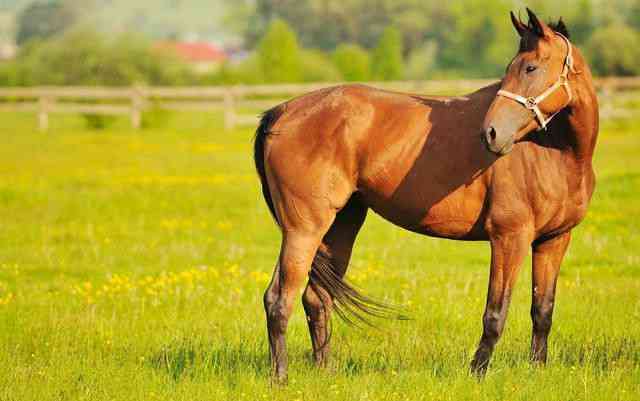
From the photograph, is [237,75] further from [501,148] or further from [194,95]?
[501,148]

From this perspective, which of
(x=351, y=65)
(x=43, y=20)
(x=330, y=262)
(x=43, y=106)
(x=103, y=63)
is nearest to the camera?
(x=330, y=262)

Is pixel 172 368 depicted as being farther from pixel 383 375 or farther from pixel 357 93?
pixel 357 93

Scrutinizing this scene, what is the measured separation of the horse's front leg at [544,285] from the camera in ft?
22.4

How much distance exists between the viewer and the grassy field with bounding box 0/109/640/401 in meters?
6.42

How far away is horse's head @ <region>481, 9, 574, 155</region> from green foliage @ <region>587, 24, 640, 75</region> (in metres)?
51.2

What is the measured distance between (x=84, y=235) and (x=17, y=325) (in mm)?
5264

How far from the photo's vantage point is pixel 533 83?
20.5 ft

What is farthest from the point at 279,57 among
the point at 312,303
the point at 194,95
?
the point at 312,303

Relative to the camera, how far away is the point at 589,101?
6488mm

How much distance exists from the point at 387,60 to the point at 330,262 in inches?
2229

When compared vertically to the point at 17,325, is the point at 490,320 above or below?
above

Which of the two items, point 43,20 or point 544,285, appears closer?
point 544,285

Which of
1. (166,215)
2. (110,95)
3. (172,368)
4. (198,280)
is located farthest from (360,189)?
(110,95)

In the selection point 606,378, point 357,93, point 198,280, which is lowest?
point 198,280
